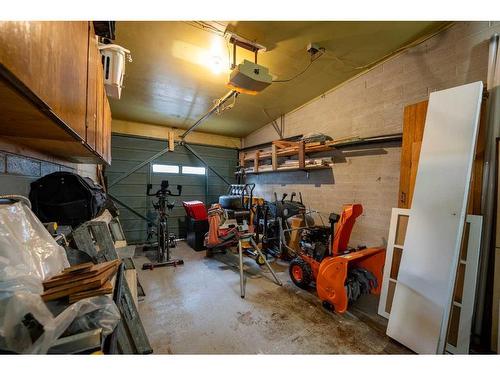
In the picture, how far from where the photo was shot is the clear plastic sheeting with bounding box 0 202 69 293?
0.81m

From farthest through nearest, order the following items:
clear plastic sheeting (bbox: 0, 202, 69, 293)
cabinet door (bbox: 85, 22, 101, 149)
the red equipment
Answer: the red equipment → cabinet door (bbox: 85, 22, 101, 149) → clear plastic sheeting (bbox: 0, 202, 69, 293)

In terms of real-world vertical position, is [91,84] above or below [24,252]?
above

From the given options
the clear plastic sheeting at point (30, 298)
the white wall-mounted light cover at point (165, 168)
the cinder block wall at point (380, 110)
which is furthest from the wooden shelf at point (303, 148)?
the clear plastic sheeting at point (30, 298)

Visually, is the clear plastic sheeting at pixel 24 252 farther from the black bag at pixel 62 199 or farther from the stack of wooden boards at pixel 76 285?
the black bag at pixel 62 199

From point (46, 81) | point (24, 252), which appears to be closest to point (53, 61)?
point (46, 81)

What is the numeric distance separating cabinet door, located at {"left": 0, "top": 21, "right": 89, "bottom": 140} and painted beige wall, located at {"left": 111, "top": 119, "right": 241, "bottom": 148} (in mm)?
4009

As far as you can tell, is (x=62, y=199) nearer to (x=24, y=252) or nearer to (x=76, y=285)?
(x=24, y=252)

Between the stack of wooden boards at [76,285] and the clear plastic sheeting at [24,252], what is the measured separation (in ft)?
0.14

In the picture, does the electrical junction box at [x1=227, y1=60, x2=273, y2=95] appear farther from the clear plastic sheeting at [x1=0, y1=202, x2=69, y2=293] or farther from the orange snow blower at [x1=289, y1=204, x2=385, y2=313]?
the clear plastic sheeting at [x1=0, y1=202, x2=69, y2=293]

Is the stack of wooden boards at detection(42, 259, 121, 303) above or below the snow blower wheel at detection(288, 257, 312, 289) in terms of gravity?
above

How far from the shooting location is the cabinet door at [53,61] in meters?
0.64

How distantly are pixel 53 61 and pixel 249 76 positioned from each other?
5.24 feet

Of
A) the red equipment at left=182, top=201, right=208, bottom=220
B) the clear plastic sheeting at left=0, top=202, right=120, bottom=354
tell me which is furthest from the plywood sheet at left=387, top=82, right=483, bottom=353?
the red equipment at left=182, top=201, right=208, bottom=220

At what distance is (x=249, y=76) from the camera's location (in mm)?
2113
